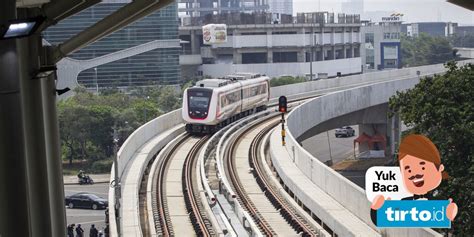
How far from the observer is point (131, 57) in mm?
57750

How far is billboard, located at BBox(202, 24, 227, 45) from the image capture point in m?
70.1

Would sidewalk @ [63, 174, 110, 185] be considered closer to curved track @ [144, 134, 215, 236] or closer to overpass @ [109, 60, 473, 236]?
overpass @ [109, 60, 473, 236]

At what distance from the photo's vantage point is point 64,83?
49938mm

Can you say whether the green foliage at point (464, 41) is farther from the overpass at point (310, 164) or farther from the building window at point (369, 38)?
the overpass at point (310, 164)

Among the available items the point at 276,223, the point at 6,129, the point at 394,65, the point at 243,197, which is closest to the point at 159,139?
the point at 243,197

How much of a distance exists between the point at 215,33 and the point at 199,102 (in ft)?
138

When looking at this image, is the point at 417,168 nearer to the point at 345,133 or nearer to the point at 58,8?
the point at 58,8

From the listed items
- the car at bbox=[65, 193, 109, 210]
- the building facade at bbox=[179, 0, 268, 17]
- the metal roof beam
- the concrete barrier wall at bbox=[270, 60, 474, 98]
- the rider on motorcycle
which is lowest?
the rider on motorcycle

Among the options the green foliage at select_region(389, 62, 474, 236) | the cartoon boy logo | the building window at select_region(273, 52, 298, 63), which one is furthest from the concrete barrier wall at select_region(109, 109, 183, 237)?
the building window at select_region(273, 52, 298, 63)

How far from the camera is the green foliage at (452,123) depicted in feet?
46.8

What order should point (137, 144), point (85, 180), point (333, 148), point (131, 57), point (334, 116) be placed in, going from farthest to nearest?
point (131, 57)
point (333, 148)
point (334, 116)
point (85, 180)
point (137, 144)

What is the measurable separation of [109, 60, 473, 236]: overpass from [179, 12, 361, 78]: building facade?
1210 inches

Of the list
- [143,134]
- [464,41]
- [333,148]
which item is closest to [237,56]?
[333,148]

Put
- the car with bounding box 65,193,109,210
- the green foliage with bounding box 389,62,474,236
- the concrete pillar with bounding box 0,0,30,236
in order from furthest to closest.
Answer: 1. the car with bounding box 65,193,109,210
2. the green foliage with bounding box 389,62,474,236
3. the concrete pillar with bounding box 0,0,30,236
